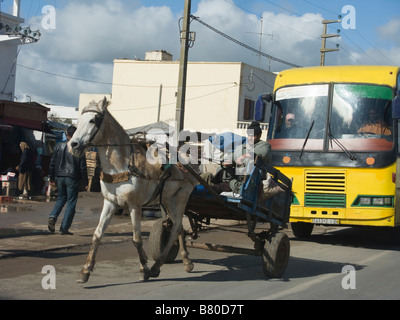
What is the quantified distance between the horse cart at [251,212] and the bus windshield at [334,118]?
3.61m

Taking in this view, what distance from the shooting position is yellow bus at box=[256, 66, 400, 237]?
38.8ft

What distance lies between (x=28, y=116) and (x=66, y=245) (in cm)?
1151

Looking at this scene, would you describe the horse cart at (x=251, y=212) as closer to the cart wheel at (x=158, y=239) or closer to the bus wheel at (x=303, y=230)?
the cart wheel at (x=158, y=239)

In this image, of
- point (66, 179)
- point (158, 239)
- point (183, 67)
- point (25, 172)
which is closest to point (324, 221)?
point (158, 239)

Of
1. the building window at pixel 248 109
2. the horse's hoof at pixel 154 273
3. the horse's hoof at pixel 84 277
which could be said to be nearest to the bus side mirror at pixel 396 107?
the horse's hoof at pixel 154 273

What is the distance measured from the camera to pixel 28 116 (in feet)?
67.2

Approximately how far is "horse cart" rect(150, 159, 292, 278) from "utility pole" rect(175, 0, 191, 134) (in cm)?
797

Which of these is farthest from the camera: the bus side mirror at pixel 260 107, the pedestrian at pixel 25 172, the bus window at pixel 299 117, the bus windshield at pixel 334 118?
the pedestrian at pixel 25 172

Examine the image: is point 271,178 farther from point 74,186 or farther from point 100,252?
point 74,186

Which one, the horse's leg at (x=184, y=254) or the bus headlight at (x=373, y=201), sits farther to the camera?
the bus headlight at (x=373, y=201)

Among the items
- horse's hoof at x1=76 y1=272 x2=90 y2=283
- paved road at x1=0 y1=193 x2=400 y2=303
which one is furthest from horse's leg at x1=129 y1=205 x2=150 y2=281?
horse's hoof at x1=76 y1=272 x2=90 y2=283

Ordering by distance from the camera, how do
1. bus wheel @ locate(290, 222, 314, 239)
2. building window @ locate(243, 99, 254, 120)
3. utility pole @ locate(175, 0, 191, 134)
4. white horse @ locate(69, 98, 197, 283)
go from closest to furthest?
white horse @ locate(69, 98, 197, 283), bus wheel @ locate(290, 222, 314, 239), utility pole @ locate(175, 0, 191, 134), building window @ locate(243, 99, 254, 120)

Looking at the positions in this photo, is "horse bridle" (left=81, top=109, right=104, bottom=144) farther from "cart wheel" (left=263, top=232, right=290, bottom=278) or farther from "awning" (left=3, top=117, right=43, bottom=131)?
"awning" (left=3, top=117, right=43, bottom=131)

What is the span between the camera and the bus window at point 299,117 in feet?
40.9
